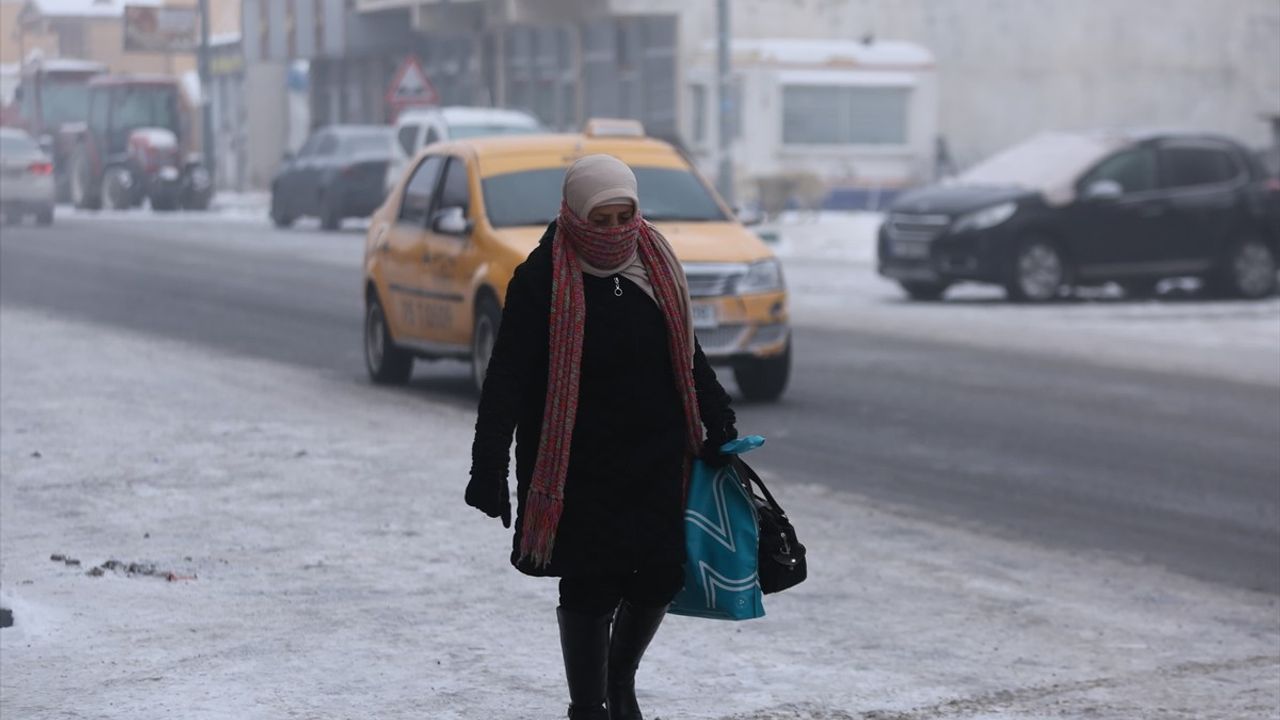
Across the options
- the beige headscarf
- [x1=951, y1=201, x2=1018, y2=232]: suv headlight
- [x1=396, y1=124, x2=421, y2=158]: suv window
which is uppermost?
the beige headscarf

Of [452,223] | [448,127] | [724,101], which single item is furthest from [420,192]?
[448,127]

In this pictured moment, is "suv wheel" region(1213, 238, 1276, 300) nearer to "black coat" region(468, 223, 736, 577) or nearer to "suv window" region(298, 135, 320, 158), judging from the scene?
"black coat" region(468, 223, 736, 577)

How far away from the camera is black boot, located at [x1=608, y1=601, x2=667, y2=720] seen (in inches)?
221

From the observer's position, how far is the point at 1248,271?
24.2 meters

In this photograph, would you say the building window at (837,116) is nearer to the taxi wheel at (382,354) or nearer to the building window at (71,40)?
the building window at (71,40)

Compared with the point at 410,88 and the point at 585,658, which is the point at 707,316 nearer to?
the point at 585,658

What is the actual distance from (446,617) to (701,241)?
662cm

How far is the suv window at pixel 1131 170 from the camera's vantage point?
2406cm

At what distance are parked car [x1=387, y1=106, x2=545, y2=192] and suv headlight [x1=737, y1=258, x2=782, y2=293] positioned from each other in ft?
61.4

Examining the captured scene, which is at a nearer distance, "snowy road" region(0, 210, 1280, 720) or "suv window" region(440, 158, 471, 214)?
"snowy road" region(0, 210, 1280, 720)

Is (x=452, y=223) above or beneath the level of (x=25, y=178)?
above

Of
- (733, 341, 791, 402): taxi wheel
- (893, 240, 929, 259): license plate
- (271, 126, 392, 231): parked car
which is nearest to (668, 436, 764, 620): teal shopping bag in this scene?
(733, 341, 791, 402): taxi wheel

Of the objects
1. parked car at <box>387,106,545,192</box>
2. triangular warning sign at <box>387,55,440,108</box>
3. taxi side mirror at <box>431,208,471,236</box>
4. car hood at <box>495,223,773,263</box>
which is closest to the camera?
car hood at <box>495,223,773,263</box>

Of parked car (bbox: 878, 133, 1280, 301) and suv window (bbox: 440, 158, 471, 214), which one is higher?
suv window (bbox: 440, 158, 471, 214)
